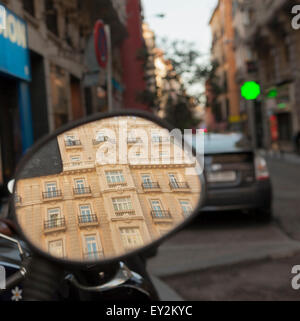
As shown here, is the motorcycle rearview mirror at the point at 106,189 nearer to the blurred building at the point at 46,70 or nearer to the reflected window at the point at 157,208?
the reflected window at the point at 157,208

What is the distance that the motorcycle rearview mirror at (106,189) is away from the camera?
84 cm

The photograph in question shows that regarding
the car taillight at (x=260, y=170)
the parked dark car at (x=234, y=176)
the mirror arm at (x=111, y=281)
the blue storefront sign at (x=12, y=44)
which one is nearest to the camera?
the mirror arm at (x=111, y=281)

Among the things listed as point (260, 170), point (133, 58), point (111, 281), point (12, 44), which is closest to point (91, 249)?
point (111, 281)

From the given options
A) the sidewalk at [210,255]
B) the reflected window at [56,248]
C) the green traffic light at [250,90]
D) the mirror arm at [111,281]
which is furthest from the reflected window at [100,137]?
the sidewalk at [210,255]

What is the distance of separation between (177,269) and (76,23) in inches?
98.0

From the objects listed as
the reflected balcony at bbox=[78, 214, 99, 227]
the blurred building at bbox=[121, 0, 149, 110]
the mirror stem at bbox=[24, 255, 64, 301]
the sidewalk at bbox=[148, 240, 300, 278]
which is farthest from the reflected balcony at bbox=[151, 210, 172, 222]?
the blurred building at bbox=[121, 0, 149, 110]

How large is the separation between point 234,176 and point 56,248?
5433 millimetres

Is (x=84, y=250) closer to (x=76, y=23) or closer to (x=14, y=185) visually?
(x=14, y=185)

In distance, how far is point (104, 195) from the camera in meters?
0.88

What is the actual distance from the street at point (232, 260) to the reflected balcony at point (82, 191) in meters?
1.79

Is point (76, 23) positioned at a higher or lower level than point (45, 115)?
higher

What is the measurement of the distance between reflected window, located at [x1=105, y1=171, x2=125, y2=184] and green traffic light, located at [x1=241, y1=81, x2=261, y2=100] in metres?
1.06

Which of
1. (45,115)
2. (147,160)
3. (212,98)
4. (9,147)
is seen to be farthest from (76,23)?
(147,160)

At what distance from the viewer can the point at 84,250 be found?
0.84m
